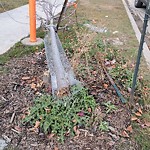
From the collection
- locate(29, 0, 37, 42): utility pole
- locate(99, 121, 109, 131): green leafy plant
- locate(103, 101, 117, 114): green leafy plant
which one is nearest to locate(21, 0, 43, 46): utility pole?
locate(29, 0, 37, 42): utility pole

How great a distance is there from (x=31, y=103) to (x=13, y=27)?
10.3ft

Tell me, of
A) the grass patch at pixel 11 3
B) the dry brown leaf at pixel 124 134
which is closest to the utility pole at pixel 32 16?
the grass patch at pixel 11 3

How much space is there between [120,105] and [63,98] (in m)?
0.71

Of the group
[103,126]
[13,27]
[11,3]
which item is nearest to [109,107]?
[103,126]

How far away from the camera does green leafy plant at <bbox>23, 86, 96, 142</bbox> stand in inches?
108

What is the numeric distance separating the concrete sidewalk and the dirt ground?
91 cm

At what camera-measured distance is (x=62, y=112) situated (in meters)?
2.84

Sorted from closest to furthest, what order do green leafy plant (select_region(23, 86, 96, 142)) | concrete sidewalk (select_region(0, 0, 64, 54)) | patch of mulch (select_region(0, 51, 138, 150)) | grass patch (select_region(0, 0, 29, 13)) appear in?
1. patch of mulch (select_region(0, 51, 138, 150))
2. green leafy plant (select_region(23, 86, 96, 142))
3. concrete sidewalk (select_region(0, 0, 64, 54))
4. grass patch (select_region(0, 0, 29, 13))

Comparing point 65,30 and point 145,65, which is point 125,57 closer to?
point 145,65

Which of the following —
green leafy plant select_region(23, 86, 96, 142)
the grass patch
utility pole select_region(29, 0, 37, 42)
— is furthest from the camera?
the grass patch

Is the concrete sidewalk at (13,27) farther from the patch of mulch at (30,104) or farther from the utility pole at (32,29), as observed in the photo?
the patch of mulch at (30,104)

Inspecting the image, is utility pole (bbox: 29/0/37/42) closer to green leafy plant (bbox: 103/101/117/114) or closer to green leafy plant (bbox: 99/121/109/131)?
green leafy plant (bbox: 103/101/117/114)

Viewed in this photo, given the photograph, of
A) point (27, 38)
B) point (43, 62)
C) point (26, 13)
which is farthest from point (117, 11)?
point (43, 62)

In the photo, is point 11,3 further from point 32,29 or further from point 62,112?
point 62,112
